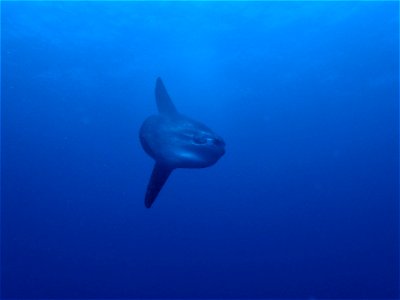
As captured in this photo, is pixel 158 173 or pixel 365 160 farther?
pixel 365 160

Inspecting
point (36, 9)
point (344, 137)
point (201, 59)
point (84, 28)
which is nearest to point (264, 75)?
point (201, 59)

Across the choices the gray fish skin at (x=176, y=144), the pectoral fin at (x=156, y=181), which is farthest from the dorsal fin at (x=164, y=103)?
the pectoral fin at (x=156, y=181)

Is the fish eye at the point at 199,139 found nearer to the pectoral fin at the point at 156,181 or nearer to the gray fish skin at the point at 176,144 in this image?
the gray fish skin at the point at 176,144

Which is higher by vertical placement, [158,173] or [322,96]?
[322,96]

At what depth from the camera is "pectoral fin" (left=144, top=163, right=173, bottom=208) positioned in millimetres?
6094

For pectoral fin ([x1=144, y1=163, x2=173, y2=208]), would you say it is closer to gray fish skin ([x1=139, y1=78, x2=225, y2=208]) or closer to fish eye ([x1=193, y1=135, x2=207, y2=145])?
gray fish skin ([x1=139, y1=78, x2=225, y2=208])

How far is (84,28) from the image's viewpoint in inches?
810

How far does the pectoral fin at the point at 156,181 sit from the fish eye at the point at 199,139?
33.8 inches

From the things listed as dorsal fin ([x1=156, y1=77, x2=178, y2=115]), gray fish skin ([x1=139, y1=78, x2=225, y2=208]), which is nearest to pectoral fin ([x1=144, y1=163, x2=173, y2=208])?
gray fish skin ([x1=139, y1=78, x2=225, y2=208])

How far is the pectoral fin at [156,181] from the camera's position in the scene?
6.09 meters

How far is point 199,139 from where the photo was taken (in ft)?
17.8

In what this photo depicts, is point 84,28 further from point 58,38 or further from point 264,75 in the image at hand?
point 264,75

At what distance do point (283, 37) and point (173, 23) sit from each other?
244 inches

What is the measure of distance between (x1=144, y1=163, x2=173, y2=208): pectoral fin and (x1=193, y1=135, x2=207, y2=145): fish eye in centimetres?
86
